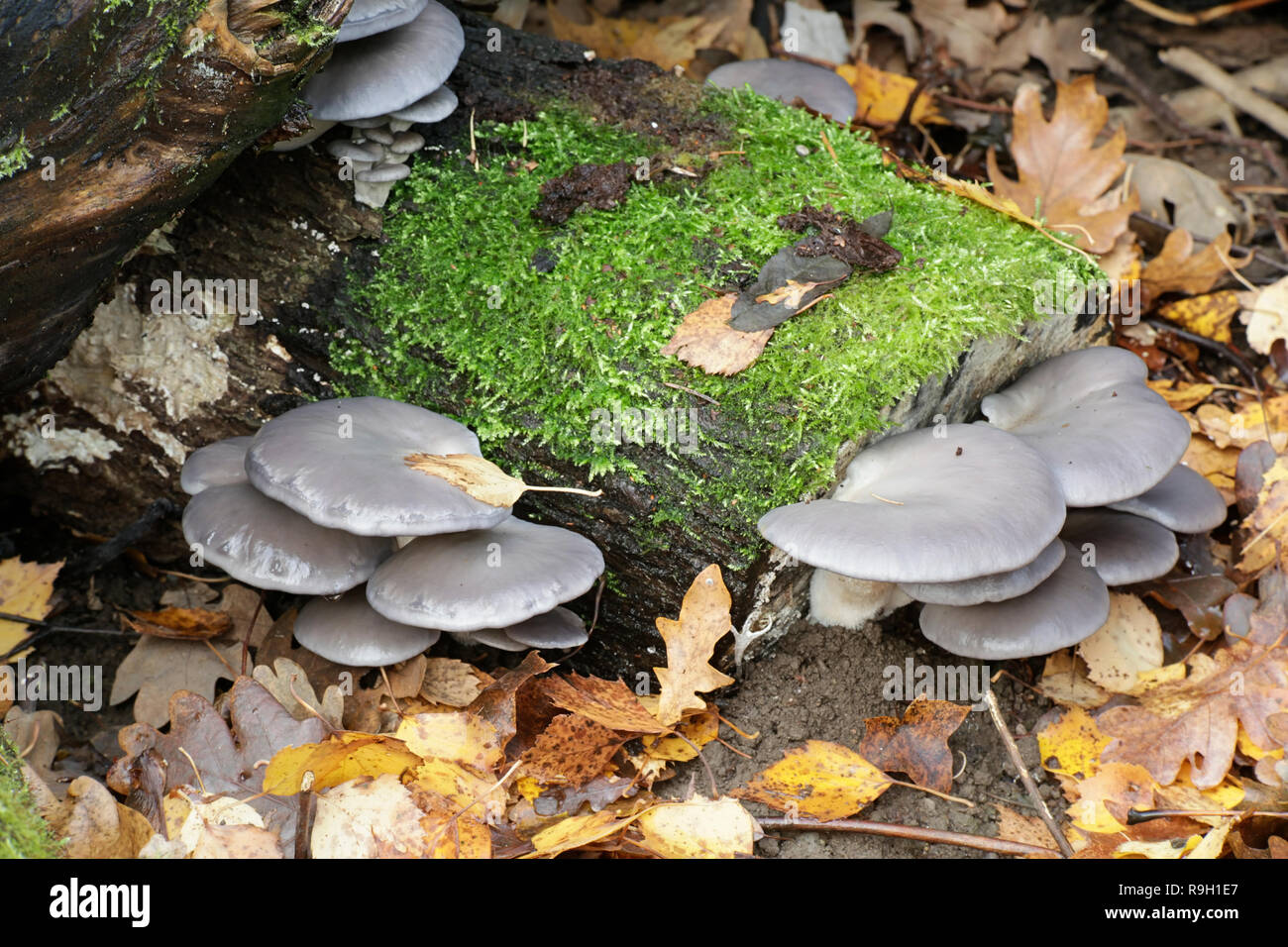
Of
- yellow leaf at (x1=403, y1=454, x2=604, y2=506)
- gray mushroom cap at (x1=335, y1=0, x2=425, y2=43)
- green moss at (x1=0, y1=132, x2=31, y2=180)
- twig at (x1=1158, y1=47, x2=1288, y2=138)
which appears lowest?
yellow leaf at (x1=403, y1=454, x2=604, y2=506)

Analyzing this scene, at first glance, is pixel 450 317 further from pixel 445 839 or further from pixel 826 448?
pixel 445 839

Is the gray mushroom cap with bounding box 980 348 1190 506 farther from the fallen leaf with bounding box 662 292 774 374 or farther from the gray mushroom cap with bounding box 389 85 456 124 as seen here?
the gray mushroom cap with bounding box 389 85 456 124

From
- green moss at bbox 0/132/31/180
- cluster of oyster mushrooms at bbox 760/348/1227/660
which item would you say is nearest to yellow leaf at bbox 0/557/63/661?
green moss at bbox 0/132/31/180

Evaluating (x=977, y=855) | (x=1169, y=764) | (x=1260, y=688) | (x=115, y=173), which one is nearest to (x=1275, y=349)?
(x=1260, y=688)

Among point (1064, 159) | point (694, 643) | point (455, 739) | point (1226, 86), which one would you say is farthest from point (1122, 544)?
point (1226, 86)

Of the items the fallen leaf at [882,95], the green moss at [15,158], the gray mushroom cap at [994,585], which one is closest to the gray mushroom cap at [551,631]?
the gray mushroom cap at [994,585]

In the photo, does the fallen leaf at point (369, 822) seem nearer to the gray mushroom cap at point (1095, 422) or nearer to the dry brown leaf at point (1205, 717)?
the gray mushroom cap at point (1095, 422)
